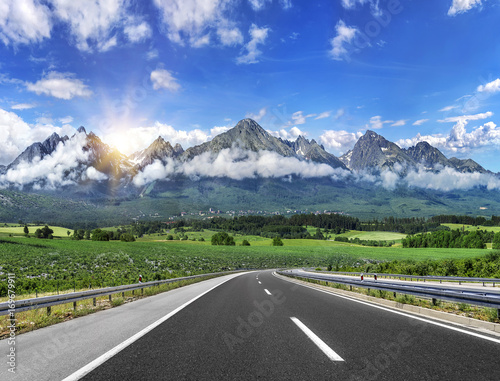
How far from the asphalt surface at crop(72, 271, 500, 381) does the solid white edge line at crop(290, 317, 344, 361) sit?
0.03 m

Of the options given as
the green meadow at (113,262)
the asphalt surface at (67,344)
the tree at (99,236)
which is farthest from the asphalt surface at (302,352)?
the tree at (99,236)

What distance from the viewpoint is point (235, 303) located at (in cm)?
1231

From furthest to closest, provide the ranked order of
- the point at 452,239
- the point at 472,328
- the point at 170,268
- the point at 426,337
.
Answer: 1. the point at 452,239
2. the point at 170,268
3. the point at 472,328
4. the point at 426,337

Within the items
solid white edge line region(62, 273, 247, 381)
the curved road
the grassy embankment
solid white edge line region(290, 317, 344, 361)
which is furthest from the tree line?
solid white edge line region(62, 273, 247, 381)

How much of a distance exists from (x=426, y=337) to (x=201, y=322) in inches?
214

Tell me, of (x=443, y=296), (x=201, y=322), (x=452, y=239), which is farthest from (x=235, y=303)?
(x=452, y=239)

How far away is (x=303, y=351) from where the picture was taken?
5.52 metres

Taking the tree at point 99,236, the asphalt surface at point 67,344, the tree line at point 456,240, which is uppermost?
the asphalt surface at point 67,344

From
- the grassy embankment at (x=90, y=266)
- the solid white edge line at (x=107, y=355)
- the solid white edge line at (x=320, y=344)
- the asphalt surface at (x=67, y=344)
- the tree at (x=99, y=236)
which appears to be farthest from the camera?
the tree at (x=99, y=236)

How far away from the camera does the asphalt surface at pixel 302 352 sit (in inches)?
173

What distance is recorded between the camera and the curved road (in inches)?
173

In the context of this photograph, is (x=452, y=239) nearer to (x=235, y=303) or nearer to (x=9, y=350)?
(x=235, y=303)

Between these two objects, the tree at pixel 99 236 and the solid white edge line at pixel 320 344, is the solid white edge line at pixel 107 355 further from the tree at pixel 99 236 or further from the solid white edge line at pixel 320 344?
the tree at pixel 99 236

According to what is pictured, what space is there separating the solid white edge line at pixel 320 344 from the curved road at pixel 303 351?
14 mm
